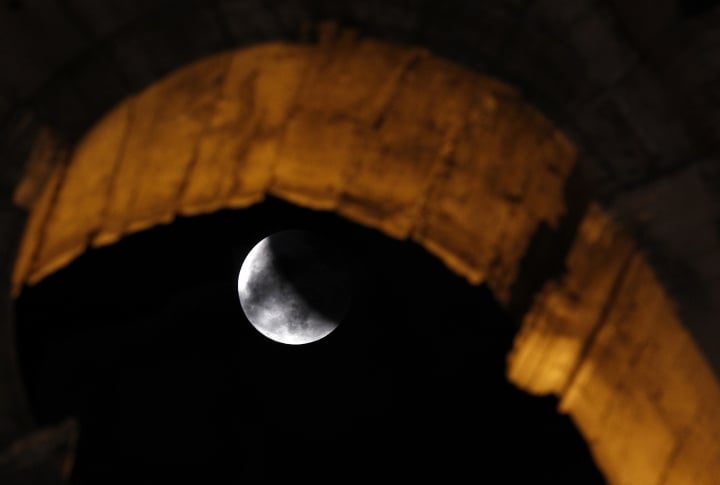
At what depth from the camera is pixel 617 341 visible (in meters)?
4.61

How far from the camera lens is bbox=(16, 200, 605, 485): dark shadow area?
12.0m

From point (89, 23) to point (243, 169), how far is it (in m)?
1.22

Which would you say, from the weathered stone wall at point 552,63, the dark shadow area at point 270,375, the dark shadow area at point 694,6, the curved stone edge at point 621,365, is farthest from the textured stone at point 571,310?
the dark shadow area at point 270,375

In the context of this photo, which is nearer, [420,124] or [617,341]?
[617,341]

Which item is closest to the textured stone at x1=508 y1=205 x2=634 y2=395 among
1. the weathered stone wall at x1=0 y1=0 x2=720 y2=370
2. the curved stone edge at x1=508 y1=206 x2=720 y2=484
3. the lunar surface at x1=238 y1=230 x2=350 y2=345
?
the curved stone edge at x1=508 y1=206 x2=720 y2=484

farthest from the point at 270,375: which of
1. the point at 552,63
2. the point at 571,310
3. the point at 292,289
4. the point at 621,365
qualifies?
the point at 552,63

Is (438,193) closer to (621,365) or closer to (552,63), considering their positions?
(552,63)

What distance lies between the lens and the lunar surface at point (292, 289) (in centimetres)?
922

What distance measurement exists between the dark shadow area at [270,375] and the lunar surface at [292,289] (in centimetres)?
134

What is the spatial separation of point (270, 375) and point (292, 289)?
451 cm

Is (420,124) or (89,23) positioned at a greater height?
(89,23)

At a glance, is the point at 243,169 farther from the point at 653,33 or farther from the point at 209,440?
the point at 209,440

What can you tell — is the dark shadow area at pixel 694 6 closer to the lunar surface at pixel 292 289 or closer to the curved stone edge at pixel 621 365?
the curved stone edge at pixel 621 365

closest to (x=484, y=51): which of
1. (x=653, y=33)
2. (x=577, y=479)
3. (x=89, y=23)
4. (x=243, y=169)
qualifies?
(x=653, y=33)
